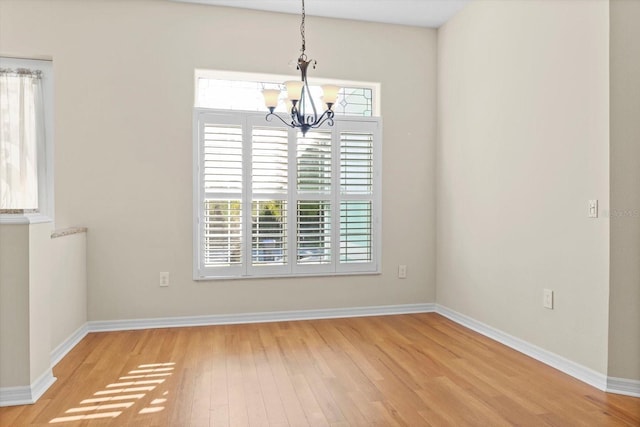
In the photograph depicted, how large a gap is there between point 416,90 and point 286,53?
141cm

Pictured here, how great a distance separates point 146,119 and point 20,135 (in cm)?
105

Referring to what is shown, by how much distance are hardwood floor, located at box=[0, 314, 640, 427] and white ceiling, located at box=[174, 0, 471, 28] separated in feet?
9.82

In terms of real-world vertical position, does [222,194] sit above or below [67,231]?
above

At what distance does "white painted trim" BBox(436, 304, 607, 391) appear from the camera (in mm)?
2762

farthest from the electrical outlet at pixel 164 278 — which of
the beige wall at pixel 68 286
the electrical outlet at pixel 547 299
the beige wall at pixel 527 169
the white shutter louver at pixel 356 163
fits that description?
the electrical outlet at pixel 547 299

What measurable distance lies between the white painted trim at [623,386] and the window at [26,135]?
444 centimetres

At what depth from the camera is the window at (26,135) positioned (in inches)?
148

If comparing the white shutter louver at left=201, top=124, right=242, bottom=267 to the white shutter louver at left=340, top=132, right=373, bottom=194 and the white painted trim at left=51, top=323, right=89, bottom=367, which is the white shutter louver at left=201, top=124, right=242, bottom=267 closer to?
the white shutter louver at left=340, top=132, right=373, bottom=194

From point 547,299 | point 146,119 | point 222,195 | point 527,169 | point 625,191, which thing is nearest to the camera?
point 625,191

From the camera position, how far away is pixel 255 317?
421 cm

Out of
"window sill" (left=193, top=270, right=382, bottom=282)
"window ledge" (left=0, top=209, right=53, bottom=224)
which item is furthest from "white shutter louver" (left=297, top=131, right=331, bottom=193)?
"window ledge" (left=0, top=209, right=53, bottom=224)

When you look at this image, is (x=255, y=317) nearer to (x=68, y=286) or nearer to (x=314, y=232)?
(x=314, y=232)

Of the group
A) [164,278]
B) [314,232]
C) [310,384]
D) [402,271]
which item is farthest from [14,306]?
[402,271]

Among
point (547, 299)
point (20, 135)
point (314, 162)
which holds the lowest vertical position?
point (547, 299)
